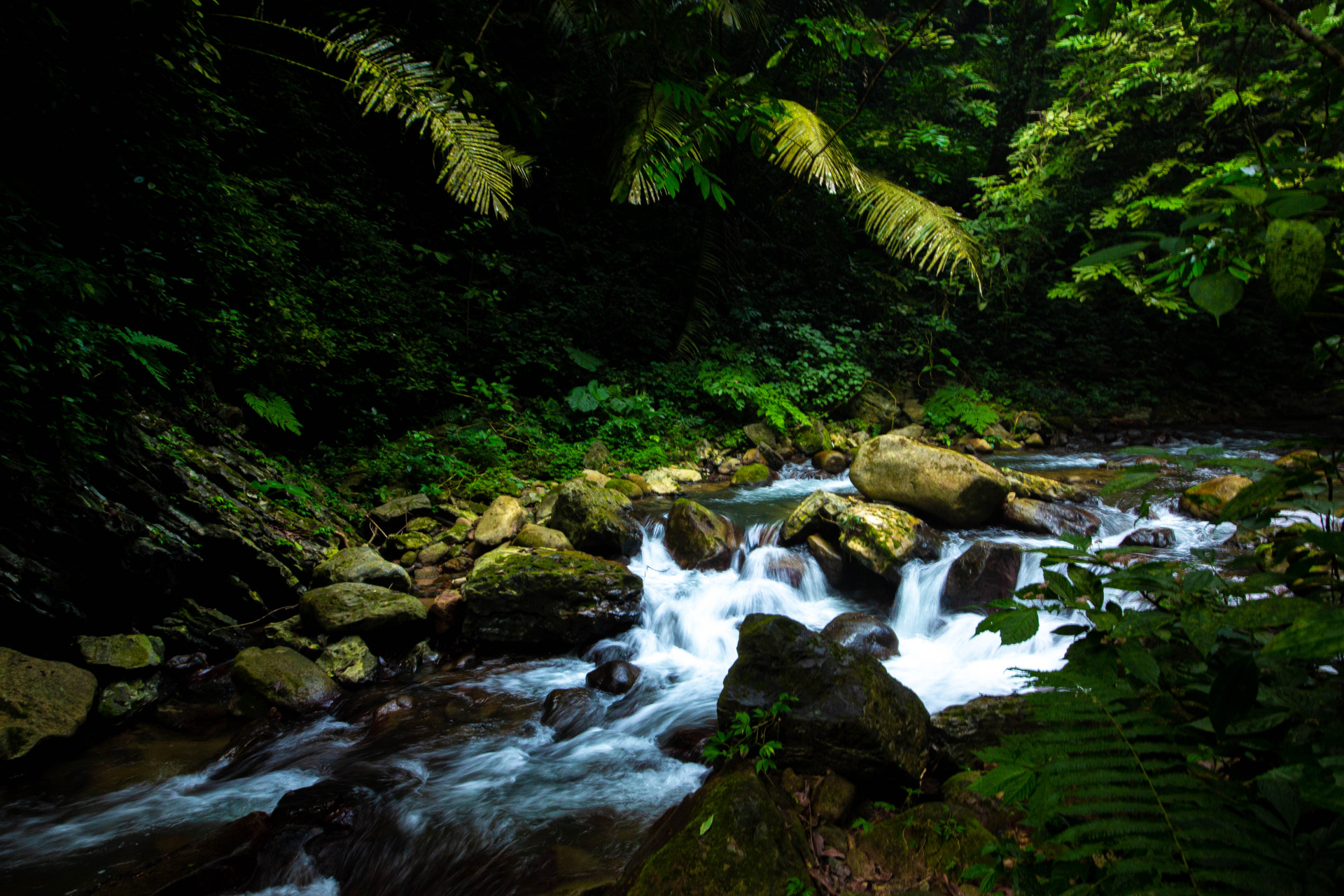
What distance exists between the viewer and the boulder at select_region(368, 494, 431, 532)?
5.39m

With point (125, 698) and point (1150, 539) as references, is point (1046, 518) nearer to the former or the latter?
point (1150, 539)

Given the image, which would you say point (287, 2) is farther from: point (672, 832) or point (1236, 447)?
point (1236, 447)

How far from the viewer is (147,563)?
3523 millimetres

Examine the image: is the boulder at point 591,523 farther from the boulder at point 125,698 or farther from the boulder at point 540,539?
the boulder at point 125,698

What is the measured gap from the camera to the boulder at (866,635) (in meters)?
3.86

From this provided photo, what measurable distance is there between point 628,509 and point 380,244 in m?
4.92

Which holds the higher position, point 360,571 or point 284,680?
point 360,571

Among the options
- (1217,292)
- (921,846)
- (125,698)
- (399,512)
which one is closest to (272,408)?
(399,512)

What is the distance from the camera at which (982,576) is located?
4.30m

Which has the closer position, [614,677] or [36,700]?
[36,700]

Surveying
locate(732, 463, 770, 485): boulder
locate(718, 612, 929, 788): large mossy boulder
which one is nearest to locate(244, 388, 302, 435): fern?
locate(718, 612, 929, 788): large mossy boulder

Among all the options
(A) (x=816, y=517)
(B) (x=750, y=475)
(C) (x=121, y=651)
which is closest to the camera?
(C) (x=121, y=651)

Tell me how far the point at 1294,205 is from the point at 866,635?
11.7 feet

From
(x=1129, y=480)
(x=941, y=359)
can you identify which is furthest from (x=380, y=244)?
(x=941, y=359)
